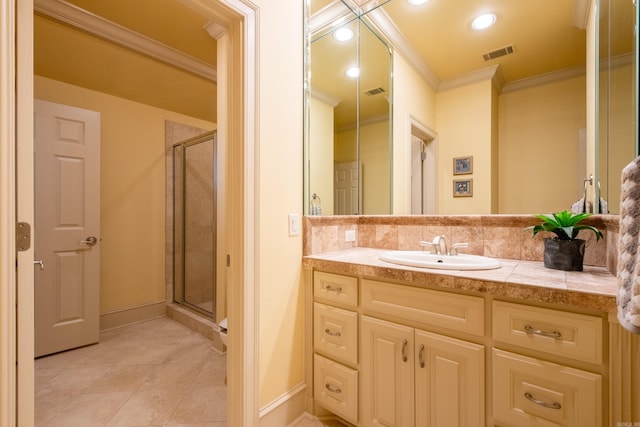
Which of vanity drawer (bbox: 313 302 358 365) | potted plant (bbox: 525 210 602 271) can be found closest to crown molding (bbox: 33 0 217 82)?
vanity drawer (bbox: 313 302 358 365)

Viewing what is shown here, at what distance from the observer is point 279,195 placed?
1451mm

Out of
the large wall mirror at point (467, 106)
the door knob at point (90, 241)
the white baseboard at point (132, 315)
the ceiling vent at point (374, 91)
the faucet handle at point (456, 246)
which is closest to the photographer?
the large wall mirror at point (467, 106)

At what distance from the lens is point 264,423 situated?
1.36 m

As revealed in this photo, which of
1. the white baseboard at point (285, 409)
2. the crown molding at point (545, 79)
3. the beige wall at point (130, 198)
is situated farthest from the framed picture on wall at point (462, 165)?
the beige wall at point (130, 198)

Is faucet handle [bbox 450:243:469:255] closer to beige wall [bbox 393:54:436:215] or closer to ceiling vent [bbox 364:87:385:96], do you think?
beige wall [bbox 393:54:436:215]

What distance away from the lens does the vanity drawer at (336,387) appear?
1.34 meters

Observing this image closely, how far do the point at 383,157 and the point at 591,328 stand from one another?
148 cm

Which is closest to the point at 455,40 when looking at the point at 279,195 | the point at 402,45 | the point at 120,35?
the point at 402,45

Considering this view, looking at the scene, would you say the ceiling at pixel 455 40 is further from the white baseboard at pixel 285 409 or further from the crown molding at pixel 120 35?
the white baseboard at pixel 285 409

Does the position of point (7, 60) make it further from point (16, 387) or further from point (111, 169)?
point (111, 169)

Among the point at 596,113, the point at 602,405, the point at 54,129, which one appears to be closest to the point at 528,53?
the point at 596,113

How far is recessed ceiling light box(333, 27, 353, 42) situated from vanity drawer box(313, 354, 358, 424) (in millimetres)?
→ 2097

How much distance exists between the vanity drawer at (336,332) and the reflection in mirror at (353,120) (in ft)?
2.29

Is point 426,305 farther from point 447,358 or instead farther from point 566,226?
point 566,226
